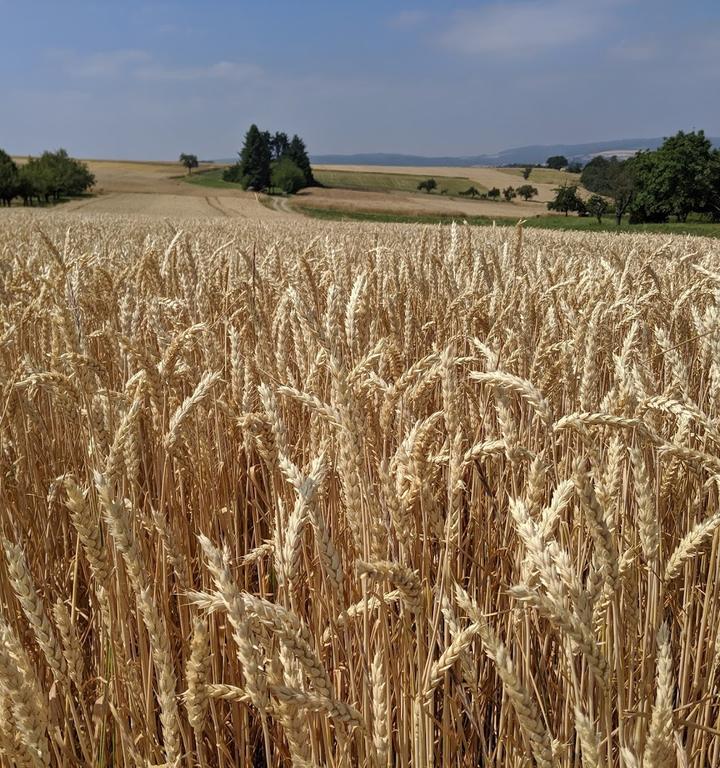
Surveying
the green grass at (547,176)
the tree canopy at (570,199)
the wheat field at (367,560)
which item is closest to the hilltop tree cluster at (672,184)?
the tree canopy at (570,199)

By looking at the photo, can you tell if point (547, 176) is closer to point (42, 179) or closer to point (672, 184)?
point (672, 184)

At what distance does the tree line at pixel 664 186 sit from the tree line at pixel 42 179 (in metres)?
45.8

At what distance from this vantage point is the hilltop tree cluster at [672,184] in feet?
143

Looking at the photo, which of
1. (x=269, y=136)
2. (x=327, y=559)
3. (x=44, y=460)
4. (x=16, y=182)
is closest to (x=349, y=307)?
(x=327, y=559)

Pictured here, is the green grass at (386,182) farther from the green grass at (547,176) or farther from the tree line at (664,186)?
the tree line at (664,186)

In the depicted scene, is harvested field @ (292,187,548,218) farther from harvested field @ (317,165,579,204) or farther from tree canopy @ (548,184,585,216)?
harvested field @ (317,165,579,204)

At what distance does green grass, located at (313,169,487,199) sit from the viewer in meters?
76.1

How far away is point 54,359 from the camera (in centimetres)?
178

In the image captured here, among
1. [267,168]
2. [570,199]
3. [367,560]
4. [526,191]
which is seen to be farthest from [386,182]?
[367,560]

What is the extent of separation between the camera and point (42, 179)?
59344 mm

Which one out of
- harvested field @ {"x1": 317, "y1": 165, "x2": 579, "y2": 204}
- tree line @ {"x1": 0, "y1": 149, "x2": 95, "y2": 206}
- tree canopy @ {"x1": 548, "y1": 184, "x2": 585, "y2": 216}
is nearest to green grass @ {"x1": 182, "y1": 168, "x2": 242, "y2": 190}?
tree line @ {"x1": 0, "y1": 149, "x2": 95, "y2": 206}

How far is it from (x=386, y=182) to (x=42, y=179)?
39.6 meters

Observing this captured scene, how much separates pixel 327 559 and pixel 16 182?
6664 cm

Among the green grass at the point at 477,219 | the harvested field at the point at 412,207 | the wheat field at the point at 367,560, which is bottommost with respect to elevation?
the wheat field at the point at 367,560
